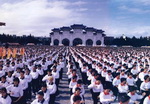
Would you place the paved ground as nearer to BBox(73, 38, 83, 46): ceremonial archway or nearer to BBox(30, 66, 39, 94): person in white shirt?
BBox(30, 66, 39, 94): person in white shirt

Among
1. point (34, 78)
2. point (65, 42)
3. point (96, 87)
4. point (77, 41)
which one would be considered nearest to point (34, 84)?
point (34, 78)

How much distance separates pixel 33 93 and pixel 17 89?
3.73 m

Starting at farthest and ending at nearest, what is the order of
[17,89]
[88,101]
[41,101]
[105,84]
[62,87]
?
[62,87] → [105,84] → [88,101] → [17,89] → [41,101]

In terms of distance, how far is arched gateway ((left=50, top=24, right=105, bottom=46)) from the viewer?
72.3 metres

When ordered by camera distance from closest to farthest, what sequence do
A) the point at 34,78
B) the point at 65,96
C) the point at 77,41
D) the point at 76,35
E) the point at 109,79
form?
the point at 109,79, the point at 34,78, the point at 65,96, the point at 76,35, the point at 77,41

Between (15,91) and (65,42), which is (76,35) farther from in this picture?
(15,91)

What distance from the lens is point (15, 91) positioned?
7664 mm

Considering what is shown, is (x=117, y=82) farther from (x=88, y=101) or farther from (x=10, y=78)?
(x=10, y=78)

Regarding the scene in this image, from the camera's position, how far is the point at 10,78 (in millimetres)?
9211

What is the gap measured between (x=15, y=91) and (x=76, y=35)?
213 ft

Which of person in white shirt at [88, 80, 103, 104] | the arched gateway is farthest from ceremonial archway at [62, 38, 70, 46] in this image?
person in white shirt at [88, 80, 103, 104]

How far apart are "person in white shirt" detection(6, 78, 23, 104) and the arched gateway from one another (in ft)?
211

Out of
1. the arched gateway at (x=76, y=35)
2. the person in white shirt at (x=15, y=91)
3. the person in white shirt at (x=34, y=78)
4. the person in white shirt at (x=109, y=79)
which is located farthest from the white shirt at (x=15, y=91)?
the arched gateway at (x=76, y=35)

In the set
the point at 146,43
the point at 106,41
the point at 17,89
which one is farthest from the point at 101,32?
the point at 17,89
